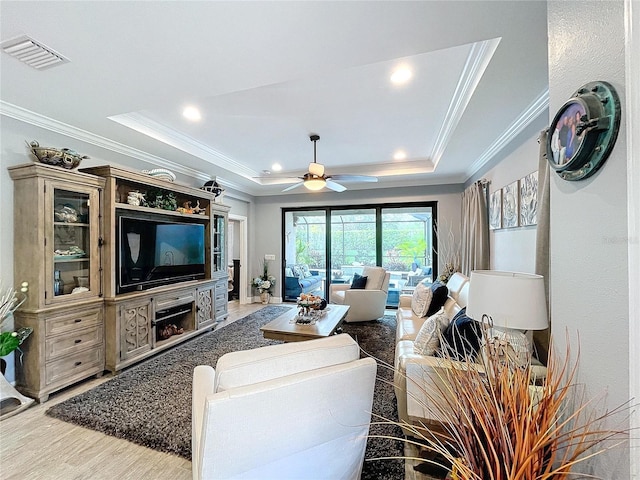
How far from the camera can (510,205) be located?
10.5ft

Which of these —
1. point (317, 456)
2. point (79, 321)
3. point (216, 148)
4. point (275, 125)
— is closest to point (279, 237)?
point (216, 148)

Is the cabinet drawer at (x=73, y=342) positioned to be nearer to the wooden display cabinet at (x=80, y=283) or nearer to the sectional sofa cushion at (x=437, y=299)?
the wooden display cabinet at (x=80, y=283)

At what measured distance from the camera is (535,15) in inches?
58.7

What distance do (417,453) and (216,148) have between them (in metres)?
4.15

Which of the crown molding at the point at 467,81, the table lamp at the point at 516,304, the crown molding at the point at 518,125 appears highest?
the crown molding at the point at 467,81

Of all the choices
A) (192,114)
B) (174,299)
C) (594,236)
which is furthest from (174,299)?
(594,236)

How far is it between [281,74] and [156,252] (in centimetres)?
277

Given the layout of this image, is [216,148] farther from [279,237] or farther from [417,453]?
[417,453]

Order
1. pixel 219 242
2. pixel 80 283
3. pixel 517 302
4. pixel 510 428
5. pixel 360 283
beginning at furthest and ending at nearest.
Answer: pixel 360 283
pixel 219 242
pixel 80 283
pixel 517 302
pixel 510 428

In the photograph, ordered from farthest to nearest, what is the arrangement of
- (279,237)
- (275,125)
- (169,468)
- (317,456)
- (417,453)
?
1. (279,237)
2. (275,125)
3. (417,453)
4. (169,468)
5. (317,456)

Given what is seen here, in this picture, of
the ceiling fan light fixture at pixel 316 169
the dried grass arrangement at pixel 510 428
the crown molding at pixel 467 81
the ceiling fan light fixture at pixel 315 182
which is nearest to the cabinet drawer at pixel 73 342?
the ceiling fan light fixture at pixel 315 182

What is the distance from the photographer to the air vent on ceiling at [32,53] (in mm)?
1755

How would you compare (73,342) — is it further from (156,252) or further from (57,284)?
(156,252)

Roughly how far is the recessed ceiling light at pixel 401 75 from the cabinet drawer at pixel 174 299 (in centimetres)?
348
